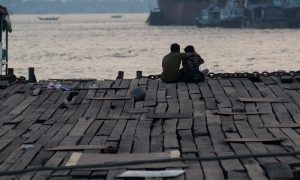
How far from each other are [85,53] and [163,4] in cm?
9036

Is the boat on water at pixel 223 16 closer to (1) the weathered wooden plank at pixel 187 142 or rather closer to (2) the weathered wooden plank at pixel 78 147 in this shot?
(1) the weathered wooden plank at pixel 187 142

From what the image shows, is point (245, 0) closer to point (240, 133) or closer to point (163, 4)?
point (163, 4)

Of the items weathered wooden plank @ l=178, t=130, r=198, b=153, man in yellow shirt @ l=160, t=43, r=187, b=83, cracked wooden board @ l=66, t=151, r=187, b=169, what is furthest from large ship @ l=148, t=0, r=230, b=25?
cracked wooden board @ l=66, t=151, r=187, b=169

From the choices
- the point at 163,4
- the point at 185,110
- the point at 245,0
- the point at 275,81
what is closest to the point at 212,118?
the point at 185,110

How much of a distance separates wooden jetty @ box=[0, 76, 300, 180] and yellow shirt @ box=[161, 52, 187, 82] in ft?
1.19

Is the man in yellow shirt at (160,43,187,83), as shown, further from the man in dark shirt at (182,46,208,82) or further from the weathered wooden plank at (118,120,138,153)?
the weathered wooden plank at (118,120,138,153)

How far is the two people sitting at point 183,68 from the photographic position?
1742 cm

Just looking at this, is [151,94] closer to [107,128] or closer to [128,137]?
[107,128]

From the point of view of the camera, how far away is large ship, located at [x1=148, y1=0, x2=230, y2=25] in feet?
557

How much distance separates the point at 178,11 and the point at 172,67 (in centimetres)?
15667

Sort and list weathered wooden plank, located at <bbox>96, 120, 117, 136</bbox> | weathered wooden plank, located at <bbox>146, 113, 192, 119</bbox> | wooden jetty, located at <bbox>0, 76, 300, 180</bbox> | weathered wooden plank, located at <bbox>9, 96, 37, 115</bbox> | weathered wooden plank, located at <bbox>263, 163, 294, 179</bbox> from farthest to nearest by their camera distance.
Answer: weathered wooden plank, located at <bbox>9, 96, 37, 115</bbox>
weathered wooden plank, located at <bbox>146, 113, 192, 119</bbox>
weathered wooden plank, located at <bbox>96, 120, 117, 136</bbox>
wooden jetty, located at <bbox>0, 76, 300, 180</bbox>
weathered wooden plank, located at <bbox>263, 163, 294, 179</bbox>

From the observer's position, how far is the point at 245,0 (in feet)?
479

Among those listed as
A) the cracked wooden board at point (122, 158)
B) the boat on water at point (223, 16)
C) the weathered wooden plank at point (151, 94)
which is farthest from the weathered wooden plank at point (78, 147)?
the boat on water at point (223, 16)

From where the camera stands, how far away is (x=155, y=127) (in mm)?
12164
